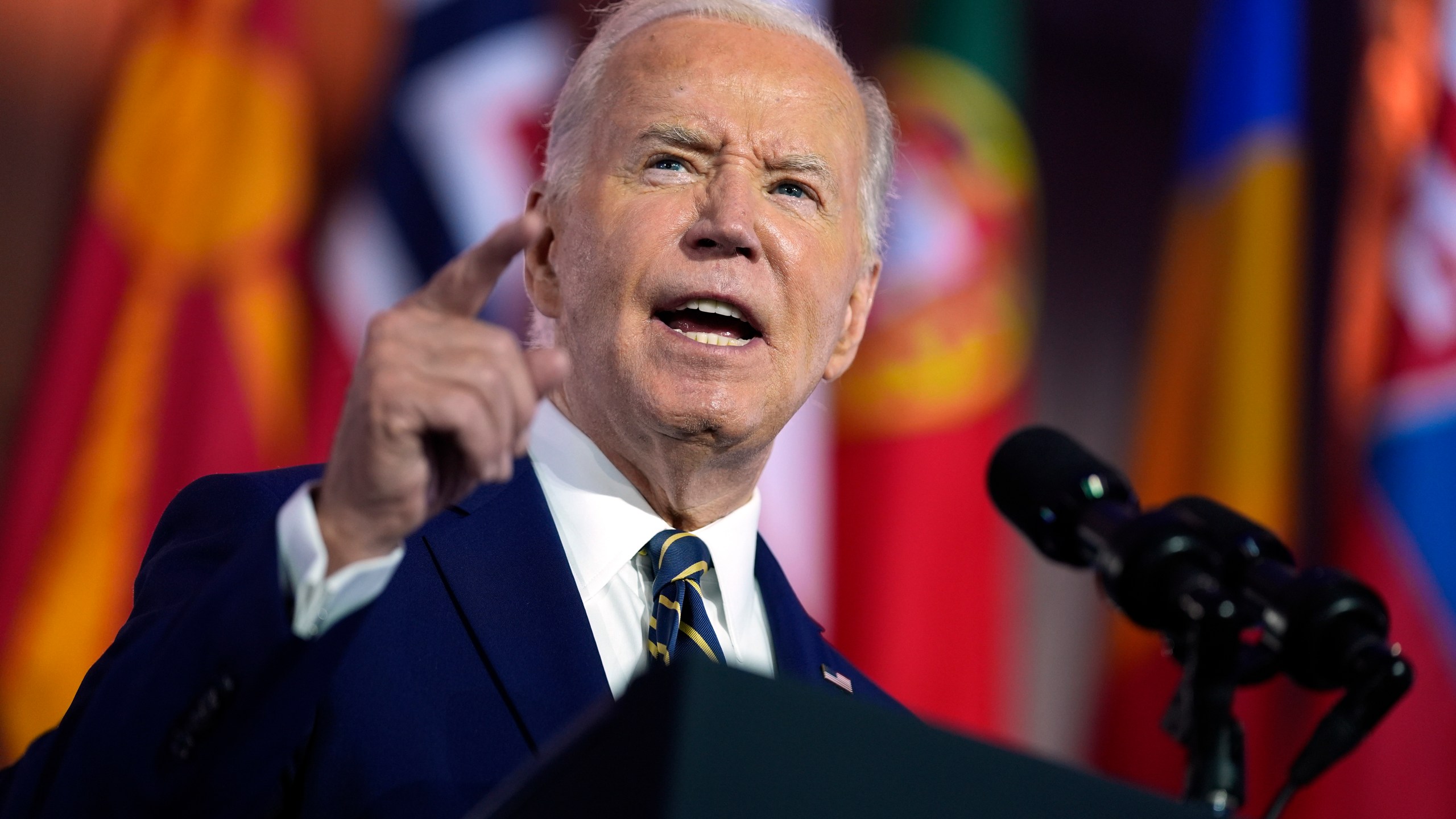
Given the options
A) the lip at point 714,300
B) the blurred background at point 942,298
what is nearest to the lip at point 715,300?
the lip at point 714,300

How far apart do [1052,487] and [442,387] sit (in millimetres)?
570

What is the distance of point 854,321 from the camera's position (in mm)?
2145

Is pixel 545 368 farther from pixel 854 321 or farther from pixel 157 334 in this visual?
pixel 157 334

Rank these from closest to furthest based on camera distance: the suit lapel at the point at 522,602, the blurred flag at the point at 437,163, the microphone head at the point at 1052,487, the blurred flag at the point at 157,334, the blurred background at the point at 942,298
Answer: the microphone head at the point at 1052,487
the suit lapel at the point at 522,602
the blurred flag at the point at 157,334
the blurred background at the point at 942,298
the blurred flag at the point at 437,163

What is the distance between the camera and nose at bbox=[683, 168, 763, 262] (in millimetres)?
1709

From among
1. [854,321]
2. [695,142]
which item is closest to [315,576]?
[695,142]

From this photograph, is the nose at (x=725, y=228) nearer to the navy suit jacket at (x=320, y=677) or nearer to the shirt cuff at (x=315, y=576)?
the navy suit jacket at (x=320, y=677)

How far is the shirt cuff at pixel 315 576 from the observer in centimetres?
102

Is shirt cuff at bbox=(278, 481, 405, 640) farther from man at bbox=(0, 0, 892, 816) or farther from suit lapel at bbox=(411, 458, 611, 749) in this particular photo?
suit lapel at bbox=(411, 458, 611, 749)

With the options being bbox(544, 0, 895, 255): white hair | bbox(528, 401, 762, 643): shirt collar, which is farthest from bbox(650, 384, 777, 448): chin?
bbox(544, 0, 895, 255): white hair

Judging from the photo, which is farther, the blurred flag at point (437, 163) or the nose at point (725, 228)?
the blurred flag at point (437, 163)

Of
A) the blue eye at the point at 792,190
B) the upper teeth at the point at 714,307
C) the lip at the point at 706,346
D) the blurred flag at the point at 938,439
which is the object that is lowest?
the blurred flag at the point at 938,439

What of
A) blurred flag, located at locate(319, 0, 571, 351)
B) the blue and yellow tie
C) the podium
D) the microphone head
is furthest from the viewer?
blurred flag, located at locate(319, 0, 571, 351)

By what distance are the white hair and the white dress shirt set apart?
0.37 m
